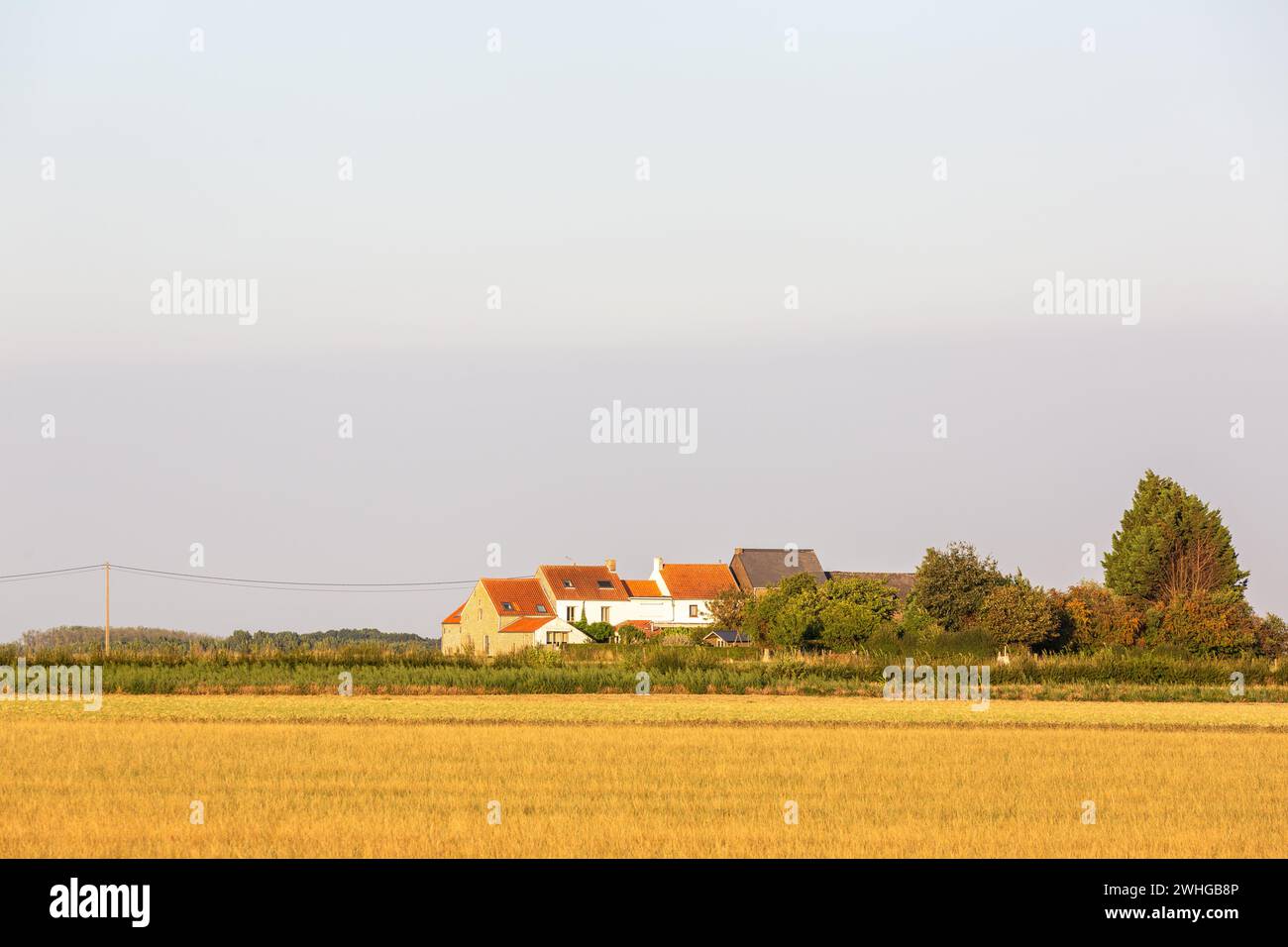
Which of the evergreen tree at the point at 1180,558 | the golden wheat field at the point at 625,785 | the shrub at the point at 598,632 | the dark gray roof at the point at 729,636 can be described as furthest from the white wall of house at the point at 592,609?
the golden wheat field at the point at 625,785

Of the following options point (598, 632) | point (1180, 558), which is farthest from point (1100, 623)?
point (598, 632)

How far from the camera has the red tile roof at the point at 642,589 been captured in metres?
123

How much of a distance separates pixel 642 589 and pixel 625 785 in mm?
100916

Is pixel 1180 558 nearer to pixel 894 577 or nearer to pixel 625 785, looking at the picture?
pixel 894 577

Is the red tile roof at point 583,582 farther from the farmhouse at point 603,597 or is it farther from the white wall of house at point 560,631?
the white wall of house at point 560,631

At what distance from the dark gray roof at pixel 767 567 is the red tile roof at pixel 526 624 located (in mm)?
21773

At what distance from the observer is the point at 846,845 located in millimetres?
17891

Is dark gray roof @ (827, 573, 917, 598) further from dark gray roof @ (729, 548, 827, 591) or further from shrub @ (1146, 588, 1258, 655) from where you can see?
shrub @ (1146, 588, 1258, 655)
